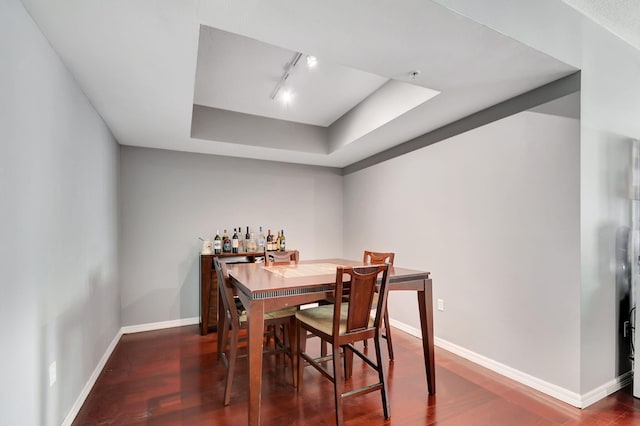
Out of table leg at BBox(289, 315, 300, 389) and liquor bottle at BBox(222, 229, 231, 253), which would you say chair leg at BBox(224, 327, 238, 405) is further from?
liquor bottle at BBox(222, 229, 231, 253)

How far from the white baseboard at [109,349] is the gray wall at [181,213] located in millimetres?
68

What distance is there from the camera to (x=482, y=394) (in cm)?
227

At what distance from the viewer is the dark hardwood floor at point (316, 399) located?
198 centimetres

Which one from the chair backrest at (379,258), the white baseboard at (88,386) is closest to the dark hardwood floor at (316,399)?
the white baseboard at (88,386)

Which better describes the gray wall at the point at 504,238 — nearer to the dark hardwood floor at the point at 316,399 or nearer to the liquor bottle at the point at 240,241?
the dark hardwood floor at the point at 316,399

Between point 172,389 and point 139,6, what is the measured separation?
2.48 meters

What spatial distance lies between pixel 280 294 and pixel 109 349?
233 centimetres

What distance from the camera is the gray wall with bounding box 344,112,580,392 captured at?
7.23 ft

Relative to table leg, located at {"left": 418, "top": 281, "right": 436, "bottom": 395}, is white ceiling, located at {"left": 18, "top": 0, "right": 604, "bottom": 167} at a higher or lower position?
higher

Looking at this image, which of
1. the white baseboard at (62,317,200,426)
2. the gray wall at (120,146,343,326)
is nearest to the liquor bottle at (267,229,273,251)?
the gray wall at (120,146,343,326)

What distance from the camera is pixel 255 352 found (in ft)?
5.94

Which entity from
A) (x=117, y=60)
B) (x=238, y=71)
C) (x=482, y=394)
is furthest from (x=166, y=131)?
(x=482, y=394)

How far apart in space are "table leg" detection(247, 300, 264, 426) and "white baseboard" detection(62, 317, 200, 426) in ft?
3.85

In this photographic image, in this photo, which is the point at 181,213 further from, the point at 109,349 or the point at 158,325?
the point at 109,349
